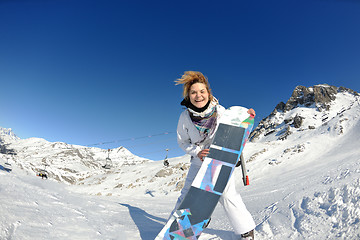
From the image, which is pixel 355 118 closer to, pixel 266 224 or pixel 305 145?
pixel 305 145

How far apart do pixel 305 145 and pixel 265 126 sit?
39.1 m

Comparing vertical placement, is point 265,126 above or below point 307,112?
below

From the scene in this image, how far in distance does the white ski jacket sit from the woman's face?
0.76 feet

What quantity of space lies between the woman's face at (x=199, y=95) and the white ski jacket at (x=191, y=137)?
0.23 meters

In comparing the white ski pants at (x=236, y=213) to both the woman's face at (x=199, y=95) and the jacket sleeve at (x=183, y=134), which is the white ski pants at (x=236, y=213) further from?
the woman's face at (x=199, y=95)

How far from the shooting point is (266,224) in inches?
125

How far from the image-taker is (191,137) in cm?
328

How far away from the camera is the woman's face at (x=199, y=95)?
10.5 feet

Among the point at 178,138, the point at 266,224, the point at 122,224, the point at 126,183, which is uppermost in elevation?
the point at 178,138

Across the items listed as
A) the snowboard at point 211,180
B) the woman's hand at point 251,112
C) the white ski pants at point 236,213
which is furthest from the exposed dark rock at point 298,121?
the white ski pants at point 236,213

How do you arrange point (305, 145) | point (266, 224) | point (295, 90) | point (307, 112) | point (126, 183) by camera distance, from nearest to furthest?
point (266, 224)
point (305, 145)
point (126, 183)
point (307, 112)
point (295, 90)

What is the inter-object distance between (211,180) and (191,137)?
868mm

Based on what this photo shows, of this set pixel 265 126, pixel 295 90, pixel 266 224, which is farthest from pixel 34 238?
pixel 295 90

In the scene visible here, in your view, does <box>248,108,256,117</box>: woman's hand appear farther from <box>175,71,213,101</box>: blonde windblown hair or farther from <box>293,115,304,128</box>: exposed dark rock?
<box>293,115,304,128</box>: exposed dark rock
